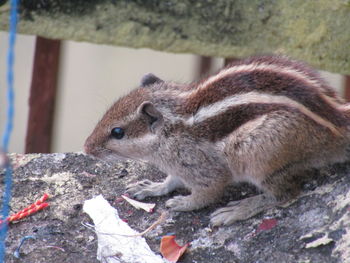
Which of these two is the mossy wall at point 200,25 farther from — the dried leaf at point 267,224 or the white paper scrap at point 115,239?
the dried leaf at point 267,224

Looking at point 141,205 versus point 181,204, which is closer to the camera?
point 181,204

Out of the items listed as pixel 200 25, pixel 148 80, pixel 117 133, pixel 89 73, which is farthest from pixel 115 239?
pixel 89 73

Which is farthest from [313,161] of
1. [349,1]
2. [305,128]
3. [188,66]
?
[188,66]

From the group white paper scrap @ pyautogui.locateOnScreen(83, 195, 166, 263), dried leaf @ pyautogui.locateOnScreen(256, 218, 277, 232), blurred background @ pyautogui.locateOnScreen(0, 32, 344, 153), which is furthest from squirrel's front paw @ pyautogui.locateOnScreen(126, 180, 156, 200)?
blurred background @ pyautogui.locateOnScreen(0, 32, 344, 153)

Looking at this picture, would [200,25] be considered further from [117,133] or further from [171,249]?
[171,249]

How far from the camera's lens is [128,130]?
3.86 m

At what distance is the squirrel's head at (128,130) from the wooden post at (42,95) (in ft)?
5.45

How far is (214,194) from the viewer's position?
3791 millimetres

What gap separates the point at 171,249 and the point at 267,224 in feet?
1.64

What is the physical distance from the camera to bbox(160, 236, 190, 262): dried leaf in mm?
3492

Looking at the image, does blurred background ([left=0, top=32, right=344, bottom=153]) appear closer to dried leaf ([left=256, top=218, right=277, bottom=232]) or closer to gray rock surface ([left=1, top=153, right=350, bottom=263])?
gray rock surface ([left=1, top=153, right=350, bottom=263])

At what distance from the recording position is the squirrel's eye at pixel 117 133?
3.86 metres

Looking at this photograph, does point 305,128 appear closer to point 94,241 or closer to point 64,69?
point 94,241

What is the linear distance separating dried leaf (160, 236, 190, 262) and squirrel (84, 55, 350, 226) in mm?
262
